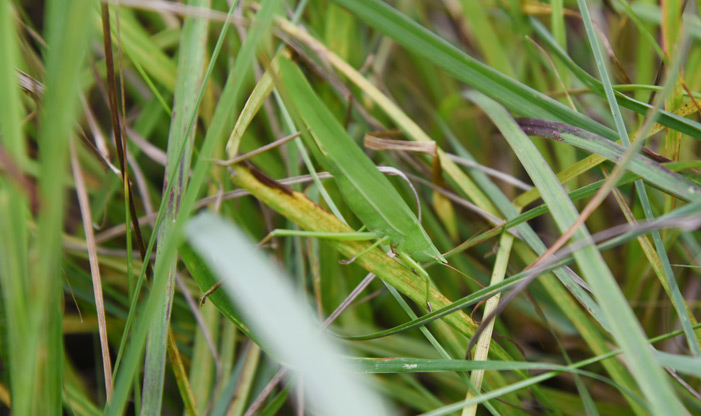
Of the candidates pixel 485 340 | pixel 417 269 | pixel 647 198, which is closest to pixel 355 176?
pixel 417 269

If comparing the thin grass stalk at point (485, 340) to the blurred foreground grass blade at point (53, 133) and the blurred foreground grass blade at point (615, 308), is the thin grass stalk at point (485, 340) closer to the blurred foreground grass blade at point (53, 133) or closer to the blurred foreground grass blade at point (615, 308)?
the blurred foreground grass blade at point (615, 308)

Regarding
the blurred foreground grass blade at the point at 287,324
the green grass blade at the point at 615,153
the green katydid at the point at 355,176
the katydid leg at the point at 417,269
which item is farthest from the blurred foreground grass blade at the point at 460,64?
the blurred foreground grass blade at the point at 287,324

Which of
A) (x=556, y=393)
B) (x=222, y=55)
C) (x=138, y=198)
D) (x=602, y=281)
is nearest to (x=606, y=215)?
(x=556, y=393)

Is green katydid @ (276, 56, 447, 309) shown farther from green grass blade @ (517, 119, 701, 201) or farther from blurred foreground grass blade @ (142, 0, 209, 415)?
green grass blade @ (517, 119, 701, 201)

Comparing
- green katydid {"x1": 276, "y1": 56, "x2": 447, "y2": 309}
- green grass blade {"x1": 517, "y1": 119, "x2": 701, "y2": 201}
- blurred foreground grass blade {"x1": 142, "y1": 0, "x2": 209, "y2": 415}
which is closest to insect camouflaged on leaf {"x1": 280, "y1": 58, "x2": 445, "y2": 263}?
green katydid {"x1": 276, "y1": 56, "x2": 447, "y2": 309}

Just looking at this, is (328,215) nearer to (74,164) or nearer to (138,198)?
(74,164)

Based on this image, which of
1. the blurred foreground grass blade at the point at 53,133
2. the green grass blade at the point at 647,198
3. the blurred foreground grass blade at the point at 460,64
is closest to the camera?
the blurred foreground grass blade at the point at 53,133
